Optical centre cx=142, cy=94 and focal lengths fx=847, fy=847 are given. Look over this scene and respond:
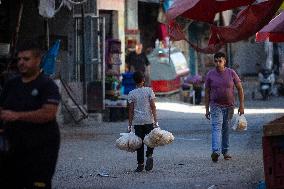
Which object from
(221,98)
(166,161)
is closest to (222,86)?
(221,98)

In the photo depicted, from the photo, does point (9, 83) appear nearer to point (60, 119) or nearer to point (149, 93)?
point (149, 93)

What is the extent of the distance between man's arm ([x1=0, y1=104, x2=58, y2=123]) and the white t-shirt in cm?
570

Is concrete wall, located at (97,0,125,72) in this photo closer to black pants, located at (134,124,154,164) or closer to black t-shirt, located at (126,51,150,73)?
black t-shirt, located at (126,51,150,73)

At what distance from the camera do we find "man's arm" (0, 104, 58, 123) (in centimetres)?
693

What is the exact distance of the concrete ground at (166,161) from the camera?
1134 cm

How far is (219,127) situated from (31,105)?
702 centimetres

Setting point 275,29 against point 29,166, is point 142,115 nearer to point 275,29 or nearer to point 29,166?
point 275,29

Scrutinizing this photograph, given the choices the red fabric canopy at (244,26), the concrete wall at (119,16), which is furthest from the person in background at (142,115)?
the concrete wall at (119,16)

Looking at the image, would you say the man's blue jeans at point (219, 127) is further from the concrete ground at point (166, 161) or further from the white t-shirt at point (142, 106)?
the white t-shirt at point (142, 106)

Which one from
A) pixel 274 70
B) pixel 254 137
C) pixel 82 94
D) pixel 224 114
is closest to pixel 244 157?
pixel 224 114

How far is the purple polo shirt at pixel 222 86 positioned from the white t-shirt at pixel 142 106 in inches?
61.4

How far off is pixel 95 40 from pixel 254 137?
6633 mm

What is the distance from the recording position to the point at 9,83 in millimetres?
7250

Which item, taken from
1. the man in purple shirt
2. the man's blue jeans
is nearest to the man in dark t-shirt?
the man's blue jeans
